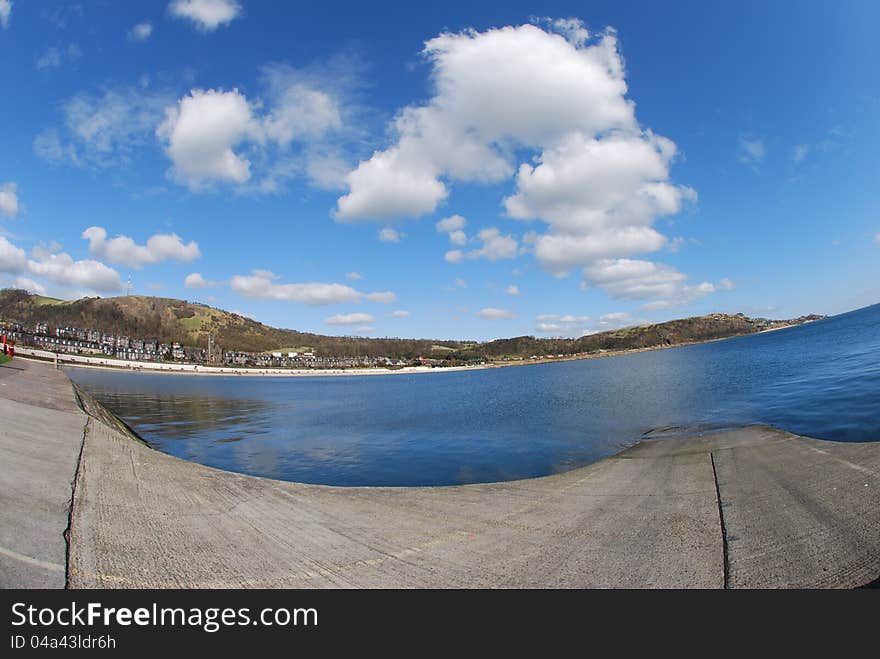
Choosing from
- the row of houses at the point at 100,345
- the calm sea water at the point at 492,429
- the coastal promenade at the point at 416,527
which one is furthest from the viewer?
the row of houses at the point at 100,345

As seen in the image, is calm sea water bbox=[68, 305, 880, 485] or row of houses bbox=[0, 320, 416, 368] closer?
calm sea water bbox=[68, 305, 880, 485]

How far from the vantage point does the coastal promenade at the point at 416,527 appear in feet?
15.0

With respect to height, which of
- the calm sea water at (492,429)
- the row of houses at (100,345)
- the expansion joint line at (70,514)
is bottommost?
the calm sea water at (492,429)

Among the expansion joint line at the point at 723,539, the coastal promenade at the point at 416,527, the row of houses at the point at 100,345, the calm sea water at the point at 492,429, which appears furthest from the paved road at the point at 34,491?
the row of houses at the point at 100,345

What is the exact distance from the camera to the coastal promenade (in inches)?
180

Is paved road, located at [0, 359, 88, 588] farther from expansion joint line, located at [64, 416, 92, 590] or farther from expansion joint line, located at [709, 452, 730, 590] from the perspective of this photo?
expansion joint line, located at [709, 452, 730, 590]

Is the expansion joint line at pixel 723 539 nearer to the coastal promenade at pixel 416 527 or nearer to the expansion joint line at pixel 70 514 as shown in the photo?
the coastal promenade at pixel 416 527

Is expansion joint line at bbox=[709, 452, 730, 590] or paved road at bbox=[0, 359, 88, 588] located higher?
paved road at bbox=[0, 359, 88, 588]

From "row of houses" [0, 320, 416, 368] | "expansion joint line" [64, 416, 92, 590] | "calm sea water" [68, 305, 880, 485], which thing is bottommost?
"calm sea water" [68, 305, 880, 485]

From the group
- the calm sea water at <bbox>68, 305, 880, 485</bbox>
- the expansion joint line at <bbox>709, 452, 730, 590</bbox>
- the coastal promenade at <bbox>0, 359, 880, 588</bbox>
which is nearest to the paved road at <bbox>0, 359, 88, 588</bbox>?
the coastal promenade at <bbox>0, 359, 880, 588</bbox>

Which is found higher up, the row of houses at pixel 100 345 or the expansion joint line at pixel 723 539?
the row of houses at pixel 100 345

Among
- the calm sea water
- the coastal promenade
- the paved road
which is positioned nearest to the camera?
the paved road
